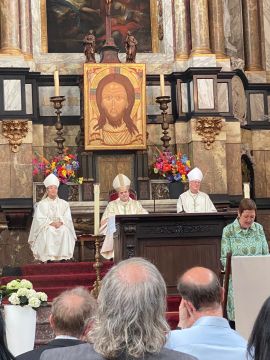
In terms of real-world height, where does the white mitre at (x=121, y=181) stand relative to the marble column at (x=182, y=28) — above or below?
below

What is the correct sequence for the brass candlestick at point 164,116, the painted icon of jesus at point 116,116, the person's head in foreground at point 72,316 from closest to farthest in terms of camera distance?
1. the person's head in foreground at point 72,316
2. the brass candlestick at point 164,116
3. the painted icon of jesus at point 116,116

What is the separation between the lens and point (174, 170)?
14438mm

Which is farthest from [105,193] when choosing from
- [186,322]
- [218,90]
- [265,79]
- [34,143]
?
[186,322]

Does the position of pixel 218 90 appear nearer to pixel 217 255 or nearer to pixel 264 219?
pixel 264 219

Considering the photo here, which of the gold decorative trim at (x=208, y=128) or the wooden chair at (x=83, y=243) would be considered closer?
the wooden chair at (x=83, y=243)

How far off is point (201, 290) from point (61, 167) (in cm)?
1069

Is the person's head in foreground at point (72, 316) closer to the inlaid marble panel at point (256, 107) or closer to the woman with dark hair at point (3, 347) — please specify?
the woman with dark hair at point (3, 347)

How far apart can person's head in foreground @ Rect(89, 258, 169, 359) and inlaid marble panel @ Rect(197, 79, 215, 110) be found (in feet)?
40.6

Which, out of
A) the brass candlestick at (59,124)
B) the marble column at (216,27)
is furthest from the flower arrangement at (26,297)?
the marble column at (216,27)

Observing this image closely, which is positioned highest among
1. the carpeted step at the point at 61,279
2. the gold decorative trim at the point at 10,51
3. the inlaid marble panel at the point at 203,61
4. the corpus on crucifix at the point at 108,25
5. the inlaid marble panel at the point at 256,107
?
the corpus on crucifix at the point at 108,25

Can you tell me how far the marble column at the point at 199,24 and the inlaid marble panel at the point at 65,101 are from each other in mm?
2326

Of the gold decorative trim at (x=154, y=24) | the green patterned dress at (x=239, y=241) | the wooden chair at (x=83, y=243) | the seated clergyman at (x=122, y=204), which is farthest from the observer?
the gold decorative trim at (x=154, y=24)

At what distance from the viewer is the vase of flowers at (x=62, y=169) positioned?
14.1 meters

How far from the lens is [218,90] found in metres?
15.3
